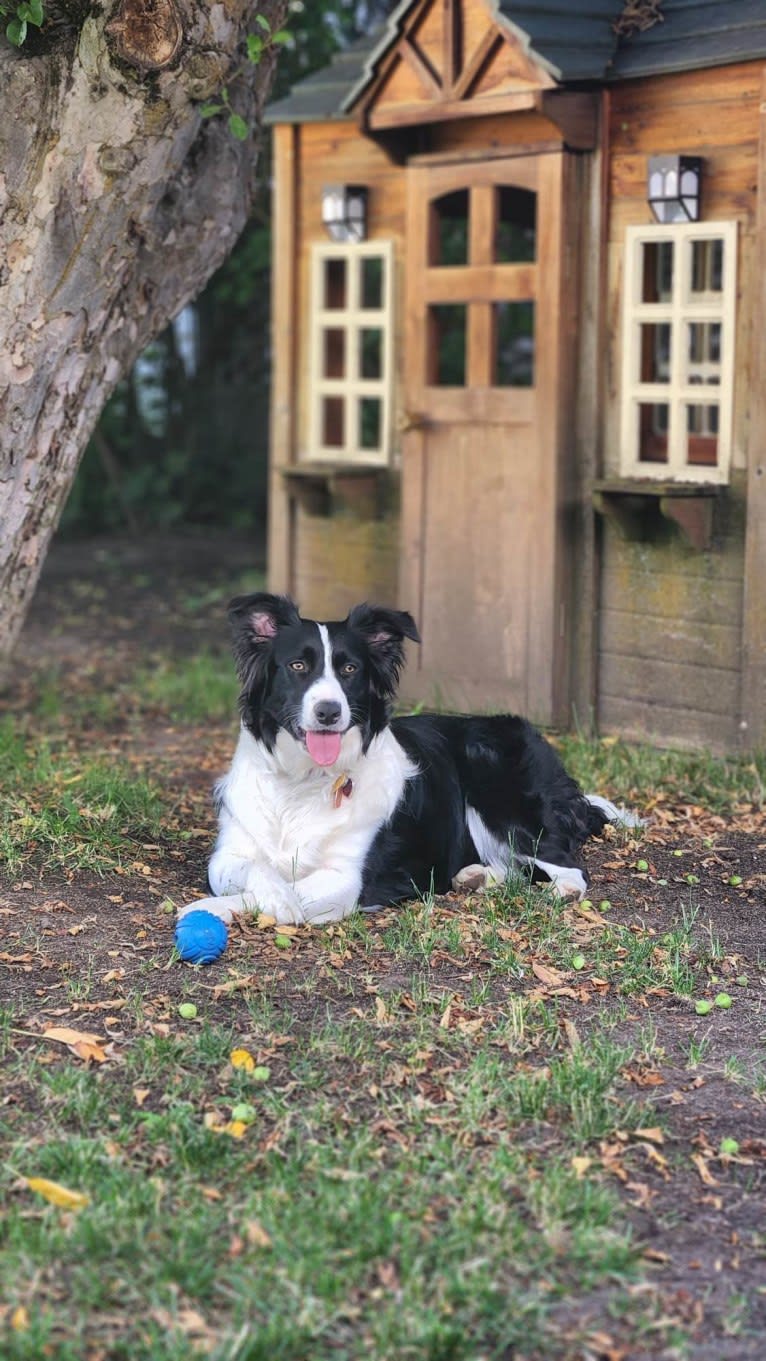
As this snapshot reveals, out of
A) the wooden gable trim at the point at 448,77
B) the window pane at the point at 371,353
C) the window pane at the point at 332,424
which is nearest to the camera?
the wooden gable trim at the point at 448,77

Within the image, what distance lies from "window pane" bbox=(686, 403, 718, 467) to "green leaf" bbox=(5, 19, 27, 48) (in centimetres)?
380

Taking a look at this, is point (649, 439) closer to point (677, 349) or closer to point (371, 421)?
point (677, 349)

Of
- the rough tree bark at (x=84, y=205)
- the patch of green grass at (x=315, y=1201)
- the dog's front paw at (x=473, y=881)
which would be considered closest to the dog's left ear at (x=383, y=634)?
the dog's front paw at (x=473, y=881)

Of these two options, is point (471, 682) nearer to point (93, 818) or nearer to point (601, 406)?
point (601, 406)

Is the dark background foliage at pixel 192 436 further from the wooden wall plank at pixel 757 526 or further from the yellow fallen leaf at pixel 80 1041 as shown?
the yellow fallen leaf at pixel 80 1041

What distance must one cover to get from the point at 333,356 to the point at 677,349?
239 cm

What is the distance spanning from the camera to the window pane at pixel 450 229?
9.15 m

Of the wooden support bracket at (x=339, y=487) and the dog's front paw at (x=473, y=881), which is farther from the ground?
the wooden support bracket at (x=339, y=487)

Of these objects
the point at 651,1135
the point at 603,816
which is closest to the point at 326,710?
the point at 603,816

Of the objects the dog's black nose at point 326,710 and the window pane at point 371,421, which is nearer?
the dog's black nose at point 326,710

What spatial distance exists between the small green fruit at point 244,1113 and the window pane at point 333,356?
648 cm

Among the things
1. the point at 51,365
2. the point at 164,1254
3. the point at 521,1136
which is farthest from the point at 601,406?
the point at 164,1254

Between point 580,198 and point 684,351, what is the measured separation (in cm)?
88

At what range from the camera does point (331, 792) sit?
230 inches
